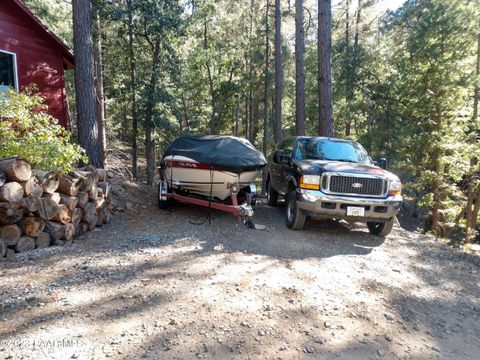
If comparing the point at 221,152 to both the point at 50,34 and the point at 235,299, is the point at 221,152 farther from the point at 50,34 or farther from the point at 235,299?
the point at 50,34

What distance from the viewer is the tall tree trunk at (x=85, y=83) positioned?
8570mm

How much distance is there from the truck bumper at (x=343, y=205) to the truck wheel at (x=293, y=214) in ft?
1.11

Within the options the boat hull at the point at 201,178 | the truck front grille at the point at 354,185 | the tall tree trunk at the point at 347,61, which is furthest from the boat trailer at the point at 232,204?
the tall tree trunk at the point at 347,61

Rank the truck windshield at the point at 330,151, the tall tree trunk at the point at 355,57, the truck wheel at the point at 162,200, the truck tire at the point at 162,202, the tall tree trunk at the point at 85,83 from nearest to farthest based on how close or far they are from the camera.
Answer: the truck windshield at the point at 330,151 → the truck wheel at the point at 162,200 → the truck tire at the point at 162,202 → the tall tree trunk at the point at 85,83 → the tall tree trunk at the point at 355,57

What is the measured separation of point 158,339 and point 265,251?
290 centimetres

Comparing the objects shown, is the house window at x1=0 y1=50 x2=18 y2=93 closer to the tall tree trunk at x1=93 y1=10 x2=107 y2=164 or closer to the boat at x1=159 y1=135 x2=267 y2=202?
the tall tree trunk at x1=93 y1=10 x2=107 y2=164

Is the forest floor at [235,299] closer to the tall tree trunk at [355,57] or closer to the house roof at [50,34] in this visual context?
the house roof at [50,34]

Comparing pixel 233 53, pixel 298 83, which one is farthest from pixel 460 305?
pixel 233 53

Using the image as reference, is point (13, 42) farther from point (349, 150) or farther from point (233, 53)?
point (233, 53)

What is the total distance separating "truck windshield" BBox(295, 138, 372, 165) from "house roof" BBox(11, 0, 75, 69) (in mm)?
9989

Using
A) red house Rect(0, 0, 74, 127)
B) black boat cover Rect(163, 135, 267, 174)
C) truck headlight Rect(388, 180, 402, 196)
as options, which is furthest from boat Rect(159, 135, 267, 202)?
red house Rect(0, 0, 74, 127)

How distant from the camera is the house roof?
10.7m

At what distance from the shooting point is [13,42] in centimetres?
1099

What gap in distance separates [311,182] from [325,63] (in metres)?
6.08
